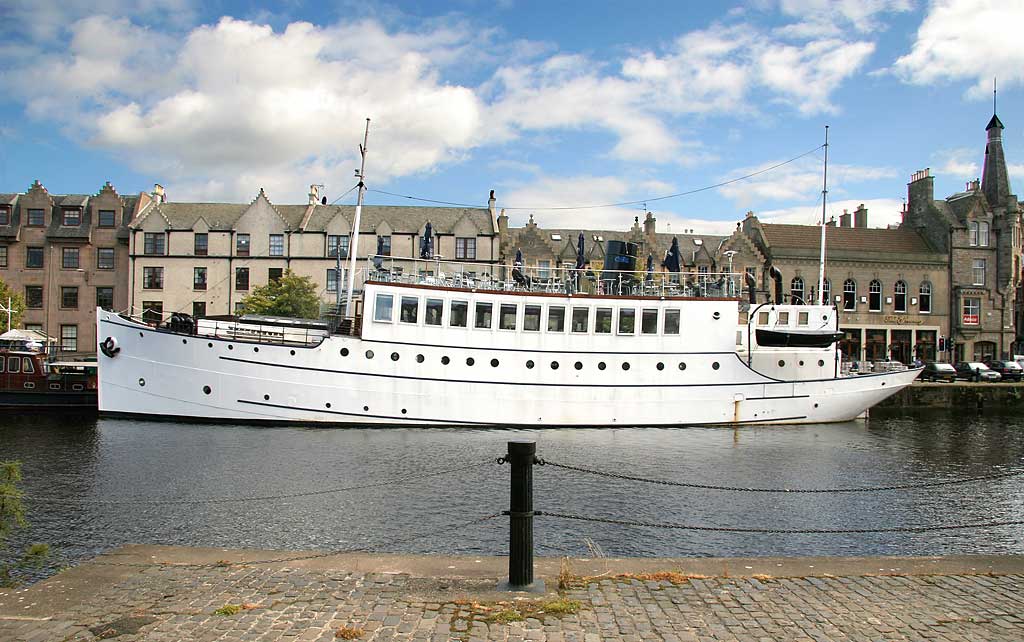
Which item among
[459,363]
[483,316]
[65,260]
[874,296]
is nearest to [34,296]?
[65,260]

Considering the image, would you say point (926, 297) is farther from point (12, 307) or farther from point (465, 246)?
point (12, 307)

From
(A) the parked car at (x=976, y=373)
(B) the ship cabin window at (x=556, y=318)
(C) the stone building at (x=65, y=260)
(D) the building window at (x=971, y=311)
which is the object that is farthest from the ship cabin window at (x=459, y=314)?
(D) the building window at (x=971, y=311)

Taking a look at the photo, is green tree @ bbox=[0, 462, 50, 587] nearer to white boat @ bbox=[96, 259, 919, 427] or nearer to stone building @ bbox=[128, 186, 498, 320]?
white boat @ bbox=[96, 259, 919, 427]

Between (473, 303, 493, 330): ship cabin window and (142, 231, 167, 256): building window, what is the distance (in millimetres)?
30742

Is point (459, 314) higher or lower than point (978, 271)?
lower

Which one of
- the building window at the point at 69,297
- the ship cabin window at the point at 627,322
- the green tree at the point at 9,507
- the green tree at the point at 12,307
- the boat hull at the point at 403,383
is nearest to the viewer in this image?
the green tree at the point at 9,507

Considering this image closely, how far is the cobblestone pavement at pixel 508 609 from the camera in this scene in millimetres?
6531

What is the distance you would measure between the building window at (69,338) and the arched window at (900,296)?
58.5 meters

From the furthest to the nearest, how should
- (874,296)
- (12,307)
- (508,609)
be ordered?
(874,296) → (12,307) → (508,609)

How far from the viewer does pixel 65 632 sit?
6438 mm

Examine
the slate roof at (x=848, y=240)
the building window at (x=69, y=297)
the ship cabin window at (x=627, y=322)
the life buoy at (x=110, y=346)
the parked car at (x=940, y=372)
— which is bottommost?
the parked car at (x=940, y=372)

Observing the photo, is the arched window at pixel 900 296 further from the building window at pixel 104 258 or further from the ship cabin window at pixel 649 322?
the building window at pixel 104 258

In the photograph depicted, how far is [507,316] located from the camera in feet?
92.8

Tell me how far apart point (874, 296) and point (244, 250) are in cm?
4580
